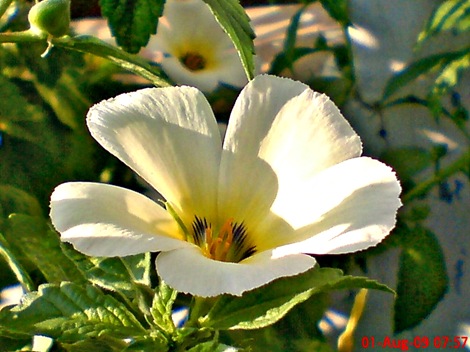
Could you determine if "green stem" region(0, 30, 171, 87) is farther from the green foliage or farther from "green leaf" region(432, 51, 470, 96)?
"green leaf" region(432, 51, 470, 96)

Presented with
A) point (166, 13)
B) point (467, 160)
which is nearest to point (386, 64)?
point (467, 160)

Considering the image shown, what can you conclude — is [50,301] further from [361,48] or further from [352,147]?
[361,48]

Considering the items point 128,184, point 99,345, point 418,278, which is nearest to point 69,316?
point 99,345

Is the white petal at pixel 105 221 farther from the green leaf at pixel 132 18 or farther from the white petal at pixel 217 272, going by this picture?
the green leaf at pixel 132 18

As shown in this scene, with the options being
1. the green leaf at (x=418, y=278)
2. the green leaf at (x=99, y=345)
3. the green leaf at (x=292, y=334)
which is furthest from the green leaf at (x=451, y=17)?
the green leaf at (x=99, y=345)

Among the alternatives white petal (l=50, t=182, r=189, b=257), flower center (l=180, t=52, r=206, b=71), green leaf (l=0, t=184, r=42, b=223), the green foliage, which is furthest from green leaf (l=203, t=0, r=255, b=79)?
flower center (l=180, t=52, r=206, b=71)

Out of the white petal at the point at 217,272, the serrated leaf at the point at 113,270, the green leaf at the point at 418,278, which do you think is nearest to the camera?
the white petal at the point at 217,272

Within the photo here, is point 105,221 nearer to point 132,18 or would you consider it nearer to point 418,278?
point 132,18

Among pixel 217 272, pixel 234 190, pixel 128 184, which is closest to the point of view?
pixel 217 272
